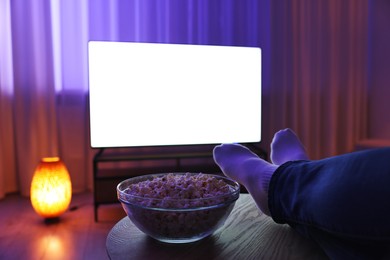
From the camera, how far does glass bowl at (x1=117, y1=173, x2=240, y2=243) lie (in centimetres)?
44

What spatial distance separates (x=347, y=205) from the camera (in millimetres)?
398

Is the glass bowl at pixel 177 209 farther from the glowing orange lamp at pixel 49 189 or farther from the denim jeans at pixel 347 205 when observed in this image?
the glowing orange lamp at pixel 49 189

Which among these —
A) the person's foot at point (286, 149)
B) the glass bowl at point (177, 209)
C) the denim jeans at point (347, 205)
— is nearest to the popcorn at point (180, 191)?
the glass bowl at point (177, 209)

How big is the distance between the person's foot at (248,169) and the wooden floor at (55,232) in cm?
55

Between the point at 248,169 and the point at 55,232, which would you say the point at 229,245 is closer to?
Result: the point at 248,169

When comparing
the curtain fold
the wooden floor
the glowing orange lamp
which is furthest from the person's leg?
the curtain fold

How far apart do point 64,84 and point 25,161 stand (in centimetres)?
45

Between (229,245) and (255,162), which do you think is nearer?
(229,245)

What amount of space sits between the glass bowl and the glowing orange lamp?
894mm

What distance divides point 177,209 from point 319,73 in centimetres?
182

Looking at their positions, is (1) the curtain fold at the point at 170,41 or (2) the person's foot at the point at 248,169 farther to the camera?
(1) the curtain fold at the point at 170,41

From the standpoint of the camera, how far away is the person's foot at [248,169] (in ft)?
1.81

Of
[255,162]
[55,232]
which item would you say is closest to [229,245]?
[255,162]

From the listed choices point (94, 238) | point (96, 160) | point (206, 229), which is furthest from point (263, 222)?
point (96, 160)
